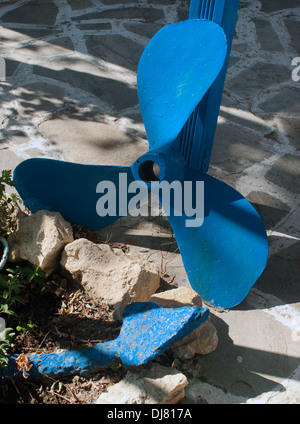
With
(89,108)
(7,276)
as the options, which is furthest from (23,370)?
(89,108)

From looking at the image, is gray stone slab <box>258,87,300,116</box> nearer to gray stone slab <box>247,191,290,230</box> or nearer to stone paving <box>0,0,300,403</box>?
stone paving <box>0,0,300,403</box>

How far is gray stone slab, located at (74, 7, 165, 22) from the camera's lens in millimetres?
5641

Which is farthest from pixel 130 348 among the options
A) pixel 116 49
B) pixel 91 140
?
pixel 116 49

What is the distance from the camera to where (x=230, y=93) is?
455cm

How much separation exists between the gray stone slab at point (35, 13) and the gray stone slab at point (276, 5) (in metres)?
2.67

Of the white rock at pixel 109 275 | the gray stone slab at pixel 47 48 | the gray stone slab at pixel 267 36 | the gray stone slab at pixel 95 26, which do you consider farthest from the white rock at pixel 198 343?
the gray stone slab at pixel 95 26

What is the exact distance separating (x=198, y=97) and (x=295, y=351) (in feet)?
4.66

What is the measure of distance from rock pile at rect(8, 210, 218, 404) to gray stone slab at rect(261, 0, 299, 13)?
4.63 m

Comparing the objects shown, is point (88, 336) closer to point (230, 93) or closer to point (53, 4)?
point (230, 93)

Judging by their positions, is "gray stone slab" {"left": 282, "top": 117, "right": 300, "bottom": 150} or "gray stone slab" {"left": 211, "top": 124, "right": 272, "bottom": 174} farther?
"gray stone slab" {"left": 282, "top": 117, "right": 300, "bottom": 150}

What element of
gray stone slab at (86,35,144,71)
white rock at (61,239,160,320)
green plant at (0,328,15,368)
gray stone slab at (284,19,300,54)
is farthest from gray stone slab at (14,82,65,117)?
gray stone slab at (284,19,300,54)

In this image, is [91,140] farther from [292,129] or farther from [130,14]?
[130,14]

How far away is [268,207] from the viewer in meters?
3.32

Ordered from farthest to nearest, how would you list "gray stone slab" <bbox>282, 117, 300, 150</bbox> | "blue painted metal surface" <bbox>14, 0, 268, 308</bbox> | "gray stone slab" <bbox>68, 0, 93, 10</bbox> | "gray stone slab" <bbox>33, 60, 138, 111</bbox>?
"gray stone slab" <bbox>68, 0, 93, 10</bbox>
"gray stone slab" <bbox>33, 60, 138, 111</bbox>
"gray stone slab" <bbox>282, 117, 300, 150</bbox>
"blue painted metal surface" <bbox>14, 0, 268, 308</bbox>
